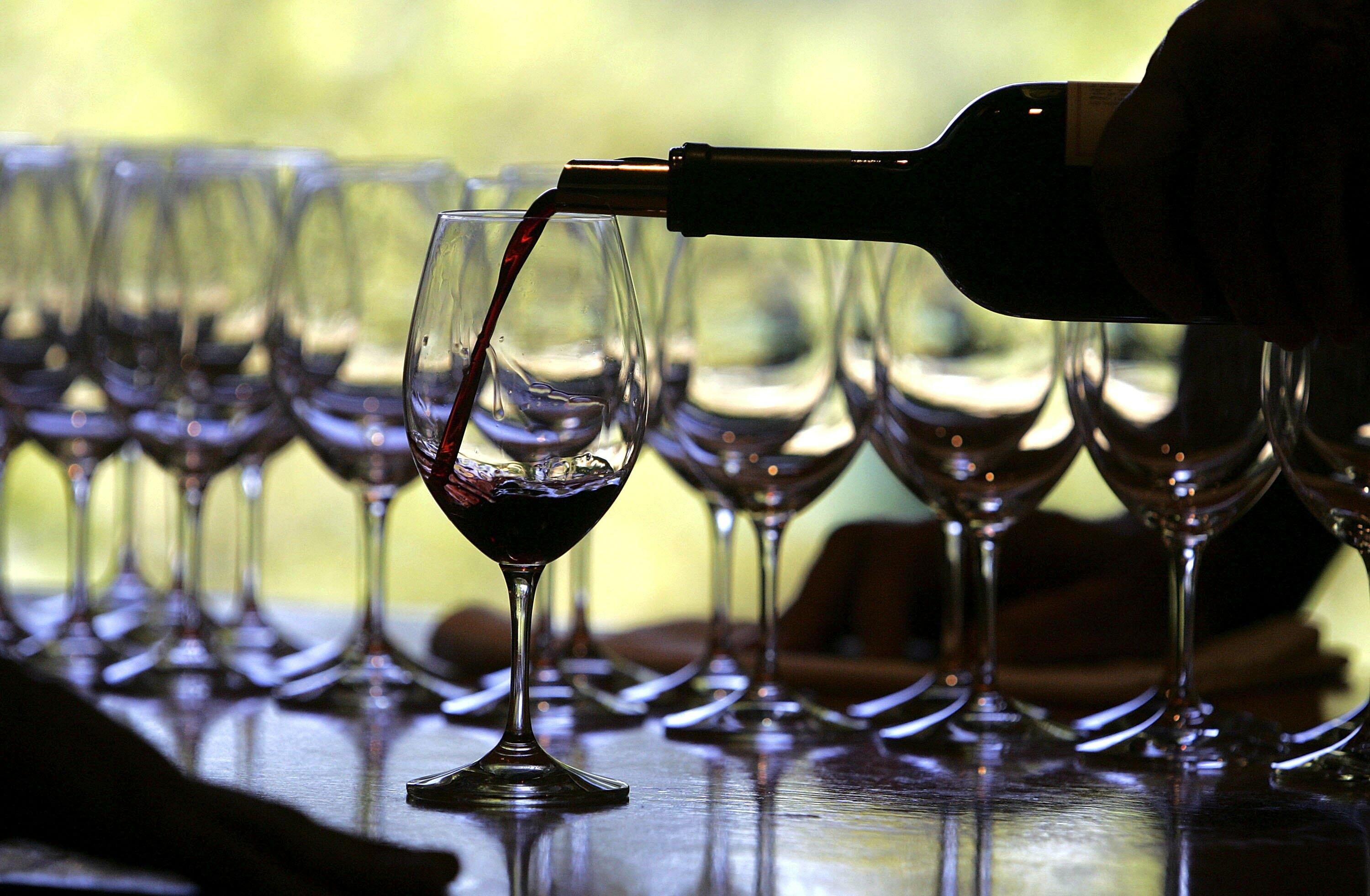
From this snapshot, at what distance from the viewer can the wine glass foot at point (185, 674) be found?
1.14 m

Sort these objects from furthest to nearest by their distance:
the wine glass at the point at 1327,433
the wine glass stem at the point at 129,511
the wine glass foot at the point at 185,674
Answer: the wine glass stem at the point at 129,511 → the wine glass foot at the point at 185,674 → the wine glass at the point at 1327,433

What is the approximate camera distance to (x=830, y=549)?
1.33 m

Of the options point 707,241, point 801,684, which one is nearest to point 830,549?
point 801,684

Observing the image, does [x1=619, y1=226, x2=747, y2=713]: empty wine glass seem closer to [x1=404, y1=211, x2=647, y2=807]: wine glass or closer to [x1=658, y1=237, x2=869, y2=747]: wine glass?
[x1=658, y1=237, x2=869, y2=747]: wine glass

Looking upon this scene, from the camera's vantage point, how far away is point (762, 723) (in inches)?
40.4

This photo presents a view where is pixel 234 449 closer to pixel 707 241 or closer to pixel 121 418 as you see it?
pixel 121 418

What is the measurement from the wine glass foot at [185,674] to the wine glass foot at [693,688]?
236mm

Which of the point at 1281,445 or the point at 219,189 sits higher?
the point at 219,189

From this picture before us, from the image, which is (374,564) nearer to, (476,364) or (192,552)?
(192,552)

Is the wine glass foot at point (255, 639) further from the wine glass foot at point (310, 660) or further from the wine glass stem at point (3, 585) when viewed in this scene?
the wine glass stem at point (3, 585)

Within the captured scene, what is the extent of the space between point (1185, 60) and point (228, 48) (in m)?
3.37

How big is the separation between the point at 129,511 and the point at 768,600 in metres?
0.77

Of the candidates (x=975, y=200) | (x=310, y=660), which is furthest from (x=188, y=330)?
(x=975, y=200)

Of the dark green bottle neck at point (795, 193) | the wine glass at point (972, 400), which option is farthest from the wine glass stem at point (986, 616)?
the dark green bottle neck at point (795, 193)
